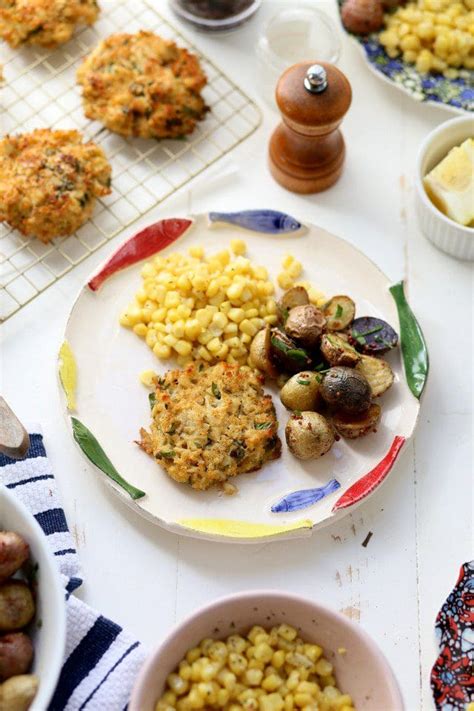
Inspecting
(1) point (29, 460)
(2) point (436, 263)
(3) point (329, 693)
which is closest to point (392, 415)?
(2) point (436, 263)

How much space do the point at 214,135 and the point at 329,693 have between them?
177cm

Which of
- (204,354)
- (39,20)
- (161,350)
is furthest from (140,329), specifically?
(39,20)

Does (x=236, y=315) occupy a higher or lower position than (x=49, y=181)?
lower

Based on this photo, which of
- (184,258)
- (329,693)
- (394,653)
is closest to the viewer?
(329,693)

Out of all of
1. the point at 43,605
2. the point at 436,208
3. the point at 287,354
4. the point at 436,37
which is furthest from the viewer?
the point at 436,37

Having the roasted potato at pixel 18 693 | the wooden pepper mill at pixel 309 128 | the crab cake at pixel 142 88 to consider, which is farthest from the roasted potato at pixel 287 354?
the roasted potato at pixel 18 693

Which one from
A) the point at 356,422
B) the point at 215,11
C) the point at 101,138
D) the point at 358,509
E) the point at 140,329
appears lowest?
the point at 358,509

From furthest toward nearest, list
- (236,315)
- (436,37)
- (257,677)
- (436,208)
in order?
(436,37), (436,208), (236,315), (257,677)

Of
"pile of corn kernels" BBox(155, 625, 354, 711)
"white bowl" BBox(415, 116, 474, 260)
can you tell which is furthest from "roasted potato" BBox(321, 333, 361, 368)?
"pile of corn kernels" BBox(155, 625, 354, 711)

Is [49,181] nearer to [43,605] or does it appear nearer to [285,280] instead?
[285,280]

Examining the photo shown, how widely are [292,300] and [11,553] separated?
3.65 ft

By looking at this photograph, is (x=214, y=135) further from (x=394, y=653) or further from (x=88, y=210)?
(x=394, y=653)

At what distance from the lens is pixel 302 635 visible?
7.73 feet

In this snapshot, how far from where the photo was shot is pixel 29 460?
105 inches
